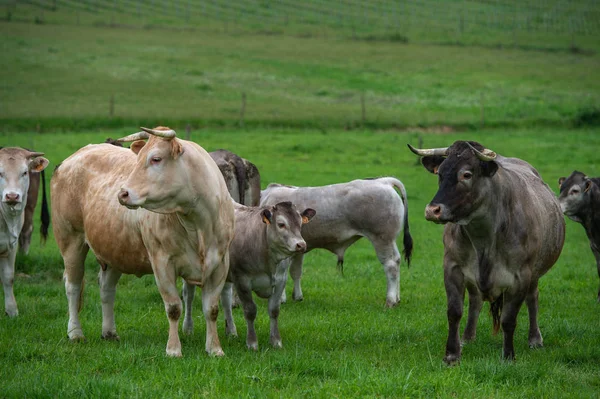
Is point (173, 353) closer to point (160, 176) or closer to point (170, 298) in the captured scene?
point (170, 298)

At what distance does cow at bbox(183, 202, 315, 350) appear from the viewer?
9.04 metres

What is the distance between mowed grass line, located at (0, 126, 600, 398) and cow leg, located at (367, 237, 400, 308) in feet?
0.68

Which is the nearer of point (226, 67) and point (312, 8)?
point (226, 67)

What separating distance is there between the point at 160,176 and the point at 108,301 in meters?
2.14

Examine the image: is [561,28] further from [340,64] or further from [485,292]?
[485,292]

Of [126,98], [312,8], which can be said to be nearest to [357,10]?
[312,8]

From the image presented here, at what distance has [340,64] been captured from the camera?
54.7 meters

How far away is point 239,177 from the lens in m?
12.9

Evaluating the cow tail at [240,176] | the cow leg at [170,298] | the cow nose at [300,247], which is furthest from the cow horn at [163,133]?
the cow tail at [240,176]

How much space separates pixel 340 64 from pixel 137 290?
143 feet

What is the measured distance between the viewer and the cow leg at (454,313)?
819 cm

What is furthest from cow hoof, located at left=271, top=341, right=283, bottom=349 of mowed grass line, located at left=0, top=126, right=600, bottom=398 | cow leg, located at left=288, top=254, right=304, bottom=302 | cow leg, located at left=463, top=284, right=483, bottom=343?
cow leg, located at left=288, top=254, right=304, bottom=302

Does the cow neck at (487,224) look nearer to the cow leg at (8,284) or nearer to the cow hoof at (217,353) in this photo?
the cow hoof at (217,353)

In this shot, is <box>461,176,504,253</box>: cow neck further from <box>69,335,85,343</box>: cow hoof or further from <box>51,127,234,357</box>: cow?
<box>69,335,85,343</box>: cow hoof
